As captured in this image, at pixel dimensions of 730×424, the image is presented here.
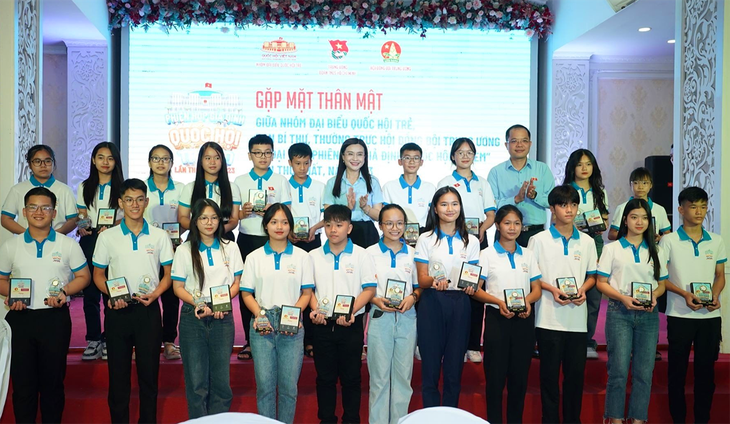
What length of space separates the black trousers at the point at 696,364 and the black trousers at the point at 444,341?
4.24 feet

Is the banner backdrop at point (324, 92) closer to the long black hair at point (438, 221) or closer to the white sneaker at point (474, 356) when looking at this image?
the white sneaker at point (474, 356)

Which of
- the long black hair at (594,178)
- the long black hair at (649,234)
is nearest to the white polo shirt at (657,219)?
the long black hair at (594,178)

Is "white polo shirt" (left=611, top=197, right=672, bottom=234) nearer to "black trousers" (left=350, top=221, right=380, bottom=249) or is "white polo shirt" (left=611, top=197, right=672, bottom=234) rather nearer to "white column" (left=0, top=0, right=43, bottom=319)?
"black trousers" (left=350, top=221, right=380, bottom=249)

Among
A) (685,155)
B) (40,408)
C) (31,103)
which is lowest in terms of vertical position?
(40,408)

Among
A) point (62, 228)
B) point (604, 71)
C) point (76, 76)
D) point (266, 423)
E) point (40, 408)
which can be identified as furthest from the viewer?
point (604, 71)

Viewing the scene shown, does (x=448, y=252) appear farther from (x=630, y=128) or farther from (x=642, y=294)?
(x=630, y=128)

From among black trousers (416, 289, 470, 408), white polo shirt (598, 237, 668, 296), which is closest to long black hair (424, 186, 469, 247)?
black trousers (416, 289, 470, 408)

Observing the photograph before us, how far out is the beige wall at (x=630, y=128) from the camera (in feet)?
24.5

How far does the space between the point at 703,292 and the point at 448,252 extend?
150 cm

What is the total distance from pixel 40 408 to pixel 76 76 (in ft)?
13.0

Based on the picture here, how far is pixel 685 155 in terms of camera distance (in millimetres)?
4973

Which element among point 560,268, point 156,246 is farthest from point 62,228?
point 560,268

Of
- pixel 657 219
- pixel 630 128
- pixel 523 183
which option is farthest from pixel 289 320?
pixel 630 128

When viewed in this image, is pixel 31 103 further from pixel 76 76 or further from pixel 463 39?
pixel 463 39
